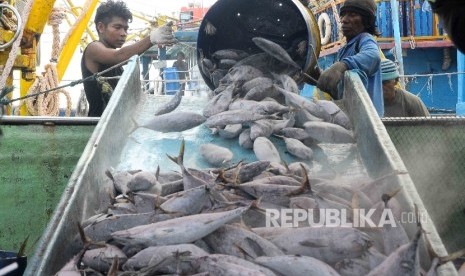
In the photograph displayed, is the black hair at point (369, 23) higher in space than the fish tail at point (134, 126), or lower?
higher

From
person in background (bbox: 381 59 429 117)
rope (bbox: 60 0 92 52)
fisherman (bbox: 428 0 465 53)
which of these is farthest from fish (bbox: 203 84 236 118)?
rope (bbox: 60 0 92 52)

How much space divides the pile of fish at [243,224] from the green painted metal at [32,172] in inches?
59.9

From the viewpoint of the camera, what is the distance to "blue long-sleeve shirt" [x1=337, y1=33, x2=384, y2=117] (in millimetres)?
5277

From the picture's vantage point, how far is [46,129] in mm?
5090

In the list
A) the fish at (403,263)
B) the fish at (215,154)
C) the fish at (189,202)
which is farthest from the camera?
the fish at (215,154)

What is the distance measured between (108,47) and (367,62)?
2810 millimetres

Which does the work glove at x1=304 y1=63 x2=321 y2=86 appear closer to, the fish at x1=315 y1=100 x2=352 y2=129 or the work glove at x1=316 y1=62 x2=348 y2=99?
the work glove at x1=316 y1=62 x2=348 y2=99

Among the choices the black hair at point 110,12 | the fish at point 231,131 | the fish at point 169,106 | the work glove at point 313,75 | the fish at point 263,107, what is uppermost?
the black hair at point 110,12

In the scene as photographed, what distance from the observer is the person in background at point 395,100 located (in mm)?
6332

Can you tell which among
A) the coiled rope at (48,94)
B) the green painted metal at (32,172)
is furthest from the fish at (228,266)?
the coiled rope at (48,94)

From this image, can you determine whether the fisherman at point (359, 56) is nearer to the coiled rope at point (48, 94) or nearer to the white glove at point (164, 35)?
the white glove at point (164, 35)

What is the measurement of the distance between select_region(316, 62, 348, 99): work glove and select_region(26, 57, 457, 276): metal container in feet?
0.66

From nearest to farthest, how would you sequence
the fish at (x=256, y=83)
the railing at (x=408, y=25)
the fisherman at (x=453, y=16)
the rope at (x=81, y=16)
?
the fisherman at (x=453, y=16) < the fish at (x=256, y=83) < the rope at (x=81, y=16) < the railing at (x=408, y=25)

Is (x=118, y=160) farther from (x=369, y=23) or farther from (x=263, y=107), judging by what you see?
(x=369, y=23)
